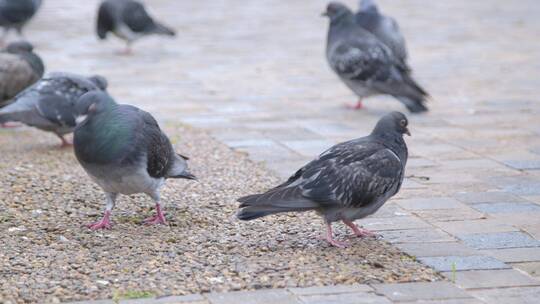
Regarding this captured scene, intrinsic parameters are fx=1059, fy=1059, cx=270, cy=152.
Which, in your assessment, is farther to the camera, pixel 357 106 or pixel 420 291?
pixel 357 106

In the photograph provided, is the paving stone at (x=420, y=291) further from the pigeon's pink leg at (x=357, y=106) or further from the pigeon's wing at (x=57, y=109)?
the pigeon's pink leg at (x=357, y=106)

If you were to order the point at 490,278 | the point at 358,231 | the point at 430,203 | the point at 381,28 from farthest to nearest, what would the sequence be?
the point at 381,28, the point at 430,203, the point at 358,231, the point at 490,278

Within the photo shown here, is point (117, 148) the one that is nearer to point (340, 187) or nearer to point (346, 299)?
point (340, 187)

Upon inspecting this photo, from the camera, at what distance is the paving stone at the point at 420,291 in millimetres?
4512

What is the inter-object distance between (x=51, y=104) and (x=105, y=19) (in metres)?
6.02

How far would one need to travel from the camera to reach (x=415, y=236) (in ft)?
18.2

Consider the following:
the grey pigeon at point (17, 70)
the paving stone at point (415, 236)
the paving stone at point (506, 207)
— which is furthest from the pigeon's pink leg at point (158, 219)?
the grey pigeon at point (17, 70)

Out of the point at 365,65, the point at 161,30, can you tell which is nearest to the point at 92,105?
the point at 365,65

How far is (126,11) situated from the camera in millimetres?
13516

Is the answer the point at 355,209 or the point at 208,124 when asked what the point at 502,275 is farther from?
the point at 208,124

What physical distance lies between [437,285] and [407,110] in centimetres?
511

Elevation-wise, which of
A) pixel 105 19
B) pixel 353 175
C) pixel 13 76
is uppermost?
pixel 353 175

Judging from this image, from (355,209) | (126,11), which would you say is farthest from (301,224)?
(126,11)

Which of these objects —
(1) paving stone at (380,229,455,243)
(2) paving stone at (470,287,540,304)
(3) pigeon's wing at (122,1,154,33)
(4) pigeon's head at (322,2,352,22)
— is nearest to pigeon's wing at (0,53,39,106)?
(4) pigeon's head at (322,2,352,22)
